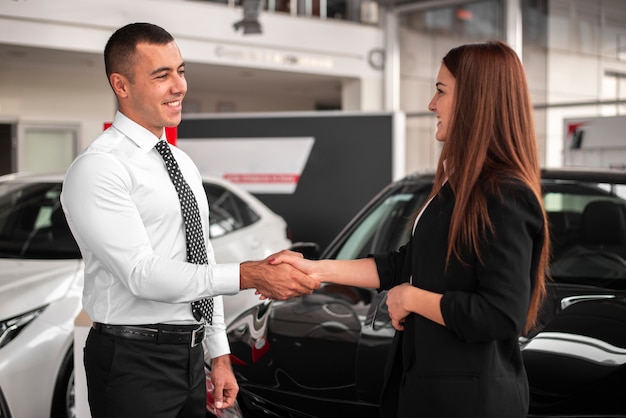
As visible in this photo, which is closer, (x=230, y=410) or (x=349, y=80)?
(x=230, y=410)

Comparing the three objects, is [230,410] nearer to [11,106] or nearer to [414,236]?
[414,236]

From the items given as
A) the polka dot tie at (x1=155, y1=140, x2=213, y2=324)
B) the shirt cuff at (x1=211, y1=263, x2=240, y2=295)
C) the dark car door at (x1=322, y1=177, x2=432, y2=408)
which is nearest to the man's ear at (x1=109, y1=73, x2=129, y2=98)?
the polka dot tie at (x1=155, y1=140, x2=213, y2=324)

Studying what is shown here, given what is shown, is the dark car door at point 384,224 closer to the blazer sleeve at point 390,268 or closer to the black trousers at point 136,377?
the blazer sleeve at point 390,268

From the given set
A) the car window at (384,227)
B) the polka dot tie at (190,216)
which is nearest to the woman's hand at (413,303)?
the polka dot tie at (190,216)

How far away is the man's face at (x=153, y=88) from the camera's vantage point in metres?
1.90

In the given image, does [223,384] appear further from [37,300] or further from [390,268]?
[37,300]

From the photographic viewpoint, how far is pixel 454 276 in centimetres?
160

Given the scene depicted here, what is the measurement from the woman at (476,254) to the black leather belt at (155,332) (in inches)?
20.8

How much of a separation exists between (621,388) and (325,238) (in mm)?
6007

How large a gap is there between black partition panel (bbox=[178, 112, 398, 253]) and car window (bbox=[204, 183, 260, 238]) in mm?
2243

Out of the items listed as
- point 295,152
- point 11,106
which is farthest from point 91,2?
point 295,152

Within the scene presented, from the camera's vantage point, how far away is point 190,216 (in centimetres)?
190

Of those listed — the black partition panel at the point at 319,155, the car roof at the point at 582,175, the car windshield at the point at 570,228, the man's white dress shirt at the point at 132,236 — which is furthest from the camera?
the black partition panel at the point at 319,155

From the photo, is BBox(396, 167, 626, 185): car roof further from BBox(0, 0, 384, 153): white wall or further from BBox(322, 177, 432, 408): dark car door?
BBox(0, 0, 384, 153): white wall
